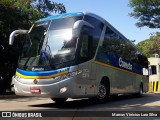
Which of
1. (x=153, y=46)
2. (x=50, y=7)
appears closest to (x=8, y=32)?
(x=50, y=7)

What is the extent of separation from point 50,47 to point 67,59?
795mm

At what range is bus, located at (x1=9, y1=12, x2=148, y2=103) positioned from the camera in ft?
37.8

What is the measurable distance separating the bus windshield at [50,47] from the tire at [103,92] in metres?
2.66

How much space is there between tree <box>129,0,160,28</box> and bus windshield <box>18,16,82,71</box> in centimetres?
1971

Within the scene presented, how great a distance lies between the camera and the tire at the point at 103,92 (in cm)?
1365

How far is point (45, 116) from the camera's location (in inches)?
356

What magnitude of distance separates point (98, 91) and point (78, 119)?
4.52 meters

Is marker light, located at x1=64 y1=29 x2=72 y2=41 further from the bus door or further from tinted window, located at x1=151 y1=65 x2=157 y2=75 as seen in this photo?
tinted window, located at x1=151 y1=65 x2=157 y2=75

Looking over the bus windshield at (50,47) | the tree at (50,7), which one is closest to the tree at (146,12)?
the tree at (50,7)

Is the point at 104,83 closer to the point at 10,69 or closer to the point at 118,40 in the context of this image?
the point at 118,40

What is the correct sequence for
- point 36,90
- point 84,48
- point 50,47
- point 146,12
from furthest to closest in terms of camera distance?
point 146,12 < point 84,48 < point 50,47 < point 36,90

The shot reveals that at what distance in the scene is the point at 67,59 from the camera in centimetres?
1159

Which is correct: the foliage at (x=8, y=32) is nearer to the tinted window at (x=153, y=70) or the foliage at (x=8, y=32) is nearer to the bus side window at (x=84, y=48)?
the bus side window at (x=84, y=48)

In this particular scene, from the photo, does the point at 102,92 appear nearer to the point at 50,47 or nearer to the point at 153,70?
the point at 50,47
